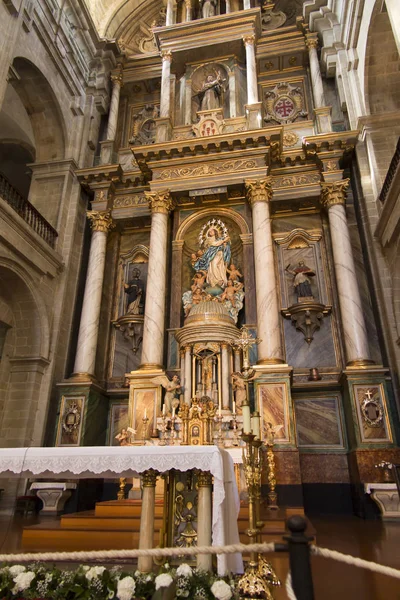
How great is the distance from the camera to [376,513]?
7.83 metres

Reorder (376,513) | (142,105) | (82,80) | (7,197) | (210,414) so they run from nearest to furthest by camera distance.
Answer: (210,414), (376,513), (7,197), (82,80), (142,105)

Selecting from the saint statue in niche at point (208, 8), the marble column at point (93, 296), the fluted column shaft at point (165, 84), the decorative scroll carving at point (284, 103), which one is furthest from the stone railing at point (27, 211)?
the saint statue in niche at point (208, 8)

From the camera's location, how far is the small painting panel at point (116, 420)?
10438 mm

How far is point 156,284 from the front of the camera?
1080cm

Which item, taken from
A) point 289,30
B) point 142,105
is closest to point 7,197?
point 142,105

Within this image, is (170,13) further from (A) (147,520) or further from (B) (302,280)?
(A) (147,520)

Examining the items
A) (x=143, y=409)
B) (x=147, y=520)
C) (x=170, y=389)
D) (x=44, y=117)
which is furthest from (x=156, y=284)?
(x=147, y=520)

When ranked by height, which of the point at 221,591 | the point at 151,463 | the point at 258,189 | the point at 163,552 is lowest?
the point at 221,591

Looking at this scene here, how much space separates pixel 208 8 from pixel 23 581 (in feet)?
55.1

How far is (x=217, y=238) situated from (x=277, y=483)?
602cm

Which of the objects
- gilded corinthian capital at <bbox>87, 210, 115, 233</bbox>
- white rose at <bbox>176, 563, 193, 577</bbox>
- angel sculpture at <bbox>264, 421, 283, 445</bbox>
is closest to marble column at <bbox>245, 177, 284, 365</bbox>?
angel sculpture at <bbox>264, 421, 283, 445</bbox>

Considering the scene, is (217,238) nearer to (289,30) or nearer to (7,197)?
(7,197)

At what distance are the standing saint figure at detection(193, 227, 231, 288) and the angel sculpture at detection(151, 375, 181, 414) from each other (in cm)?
267

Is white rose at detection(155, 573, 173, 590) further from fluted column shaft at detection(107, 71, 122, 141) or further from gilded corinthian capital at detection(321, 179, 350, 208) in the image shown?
fluted column shaft at detection(107, 71, 122, 141)
